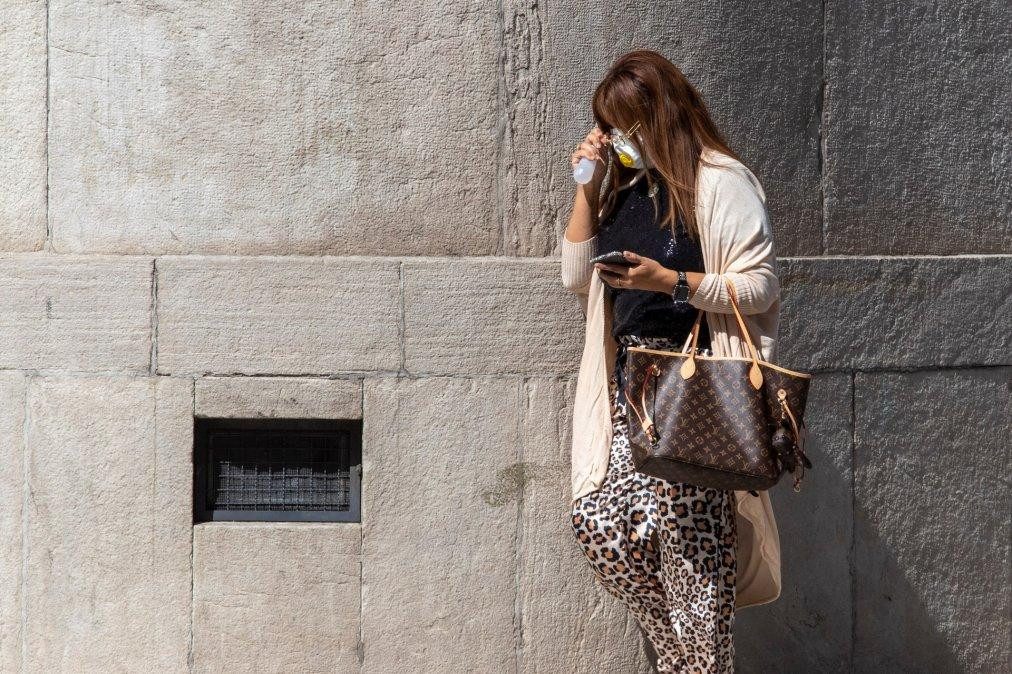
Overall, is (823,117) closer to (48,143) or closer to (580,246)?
(580,246)

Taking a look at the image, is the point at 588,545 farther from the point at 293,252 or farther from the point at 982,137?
the point at 982,137

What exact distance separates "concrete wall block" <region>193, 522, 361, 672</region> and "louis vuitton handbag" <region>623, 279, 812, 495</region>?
1434mm

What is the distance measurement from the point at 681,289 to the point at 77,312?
7.50 feet

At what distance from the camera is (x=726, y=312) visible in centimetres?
324

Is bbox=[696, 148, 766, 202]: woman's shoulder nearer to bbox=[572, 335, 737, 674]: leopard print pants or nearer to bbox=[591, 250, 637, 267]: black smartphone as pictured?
bbox=[591, 250, 637, 267]: black smartphone

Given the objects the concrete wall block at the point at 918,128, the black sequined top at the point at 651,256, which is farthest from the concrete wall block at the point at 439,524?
the concrete wall block at the point at 918,128

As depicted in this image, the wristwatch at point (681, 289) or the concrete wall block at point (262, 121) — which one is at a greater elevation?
the concrete wall block at point (262, 121)

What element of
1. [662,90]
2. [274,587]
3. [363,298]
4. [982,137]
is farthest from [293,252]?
[982,137]

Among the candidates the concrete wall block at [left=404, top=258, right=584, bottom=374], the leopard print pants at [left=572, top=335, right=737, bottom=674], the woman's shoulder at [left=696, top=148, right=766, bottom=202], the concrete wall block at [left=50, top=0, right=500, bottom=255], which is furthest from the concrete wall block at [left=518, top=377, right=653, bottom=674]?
the woman's shoulder at [left=696, top=148, right=766, bottom=202]

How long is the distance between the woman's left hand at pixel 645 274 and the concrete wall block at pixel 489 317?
872mm

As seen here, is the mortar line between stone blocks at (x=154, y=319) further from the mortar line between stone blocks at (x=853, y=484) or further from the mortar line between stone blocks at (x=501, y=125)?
the mortar line between stone blocks at (x=853, y=484)

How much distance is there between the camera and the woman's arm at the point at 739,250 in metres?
3.20

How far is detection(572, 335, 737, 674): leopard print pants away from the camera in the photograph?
3305mm

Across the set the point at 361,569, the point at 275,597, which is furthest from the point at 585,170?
the point at 275,597
